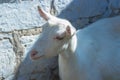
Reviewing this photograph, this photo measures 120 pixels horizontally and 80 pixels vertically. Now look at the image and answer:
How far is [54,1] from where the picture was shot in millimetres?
2482

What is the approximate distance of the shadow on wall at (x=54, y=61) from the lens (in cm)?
245

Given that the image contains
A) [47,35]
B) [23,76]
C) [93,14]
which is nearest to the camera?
[47,35]

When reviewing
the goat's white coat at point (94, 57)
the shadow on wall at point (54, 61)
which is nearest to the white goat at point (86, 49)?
the goat's white coat at point (94, 57)

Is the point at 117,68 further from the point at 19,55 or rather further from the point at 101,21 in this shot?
the point at 19,55

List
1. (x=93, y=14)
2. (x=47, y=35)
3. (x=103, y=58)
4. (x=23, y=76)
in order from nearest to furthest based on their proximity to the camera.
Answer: (x=47, y=35), (x=103, y=58), (x=23, y=76), (x=93, y=14)

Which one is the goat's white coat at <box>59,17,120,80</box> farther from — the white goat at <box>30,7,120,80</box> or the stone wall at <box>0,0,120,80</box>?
the stone wall at <box>0,0,120,80</box>

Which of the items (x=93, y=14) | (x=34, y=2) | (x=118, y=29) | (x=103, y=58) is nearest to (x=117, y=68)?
(x=103, y=58)

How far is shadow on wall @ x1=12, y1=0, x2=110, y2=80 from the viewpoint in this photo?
245cm

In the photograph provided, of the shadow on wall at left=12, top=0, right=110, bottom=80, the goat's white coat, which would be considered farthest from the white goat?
the shadow on wall at left=12, top=0, right=110, bottom=80

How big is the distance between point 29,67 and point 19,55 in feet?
0.39

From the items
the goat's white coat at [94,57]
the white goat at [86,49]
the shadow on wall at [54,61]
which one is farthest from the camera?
the shadow on wall at [54,61]

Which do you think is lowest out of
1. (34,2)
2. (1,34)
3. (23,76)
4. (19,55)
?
(23,76)

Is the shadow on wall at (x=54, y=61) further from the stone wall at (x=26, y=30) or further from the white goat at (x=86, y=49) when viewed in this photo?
the white goat at (x=86, y=49)

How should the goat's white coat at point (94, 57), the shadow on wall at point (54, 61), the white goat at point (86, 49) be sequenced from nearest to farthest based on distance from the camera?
the white goat at point (86, 49) < the goat's white coat at point (94, 57) < the shadow on wall at point (54, 61)
